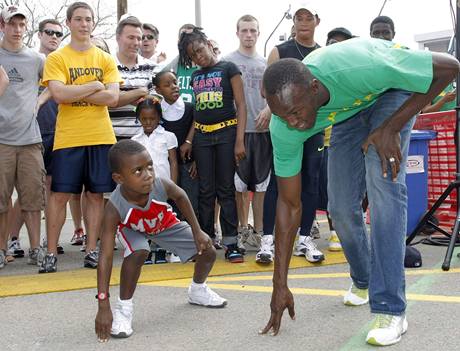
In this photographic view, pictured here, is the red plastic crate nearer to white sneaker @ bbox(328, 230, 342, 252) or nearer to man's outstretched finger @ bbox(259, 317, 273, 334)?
white sneaker @ bbox(328, 230, 342, 252)

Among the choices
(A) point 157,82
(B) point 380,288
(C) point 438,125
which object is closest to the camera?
(B) point 380,288

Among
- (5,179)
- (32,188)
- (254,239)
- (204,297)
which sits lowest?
(254,239)

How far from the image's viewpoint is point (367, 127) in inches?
133

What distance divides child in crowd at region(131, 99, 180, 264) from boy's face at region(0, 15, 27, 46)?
120 cm

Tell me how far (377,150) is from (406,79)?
0.38 metres

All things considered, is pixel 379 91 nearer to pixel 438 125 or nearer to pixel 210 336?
pixel 210 336

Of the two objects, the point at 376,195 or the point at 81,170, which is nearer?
the point at 376,195

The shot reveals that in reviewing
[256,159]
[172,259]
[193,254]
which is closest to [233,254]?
[172,259]

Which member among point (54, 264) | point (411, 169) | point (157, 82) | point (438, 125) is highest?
point (157, 82)

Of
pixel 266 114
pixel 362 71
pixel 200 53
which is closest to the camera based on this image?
pixel 362 71

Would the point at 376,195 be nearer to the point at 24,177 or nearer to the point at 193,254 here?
the point at 193,254

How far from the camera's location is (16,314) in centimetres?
383

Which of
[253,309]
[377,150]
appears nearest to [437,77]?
[377,150]

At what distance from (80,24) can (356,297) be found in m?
3.18
